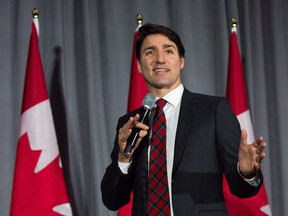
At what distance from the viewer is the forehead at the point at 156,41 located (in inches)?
87.3

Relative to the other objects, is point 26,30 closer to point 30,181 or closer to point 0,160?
point 0,160

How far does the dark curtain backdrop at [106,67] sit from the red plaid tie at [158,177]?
1.56 m

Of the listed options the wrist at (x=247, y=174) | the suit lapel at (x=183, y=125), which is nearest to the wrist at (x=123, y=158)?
the suit lapel at (x=183, y=125)

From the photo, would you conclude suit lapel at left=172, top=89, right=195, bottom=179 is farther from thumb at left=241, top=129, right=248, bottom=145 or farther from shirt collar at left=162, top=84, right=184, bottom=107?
thumb at left=241, top=129, right=248, bottom=145

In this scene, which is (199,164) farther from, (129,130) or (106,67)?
(106,67)

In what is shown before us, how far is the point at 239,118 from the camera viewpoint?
324 cm

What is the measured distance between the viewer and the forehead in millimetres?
2217

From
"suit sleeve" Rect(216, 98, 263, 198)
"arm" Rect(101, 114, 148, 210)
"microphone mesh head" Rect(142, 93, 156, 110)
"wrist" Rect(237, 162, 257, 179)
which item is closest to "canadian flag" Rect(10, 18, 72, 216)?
"arm" Rect(101, 114, 148, 210)

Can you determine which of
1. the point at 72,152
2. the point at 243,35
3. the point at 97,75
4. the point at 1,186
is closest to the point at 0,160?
the point at 1,186

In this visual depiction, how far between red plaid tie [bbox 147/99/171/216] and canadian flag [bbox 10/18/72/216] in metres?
1.14

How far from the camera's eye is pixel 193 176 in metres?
1.86

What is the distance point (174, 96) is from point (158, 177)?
0.40 meters

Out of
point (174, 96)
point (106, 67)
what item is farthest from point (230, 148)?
point (106, 67)

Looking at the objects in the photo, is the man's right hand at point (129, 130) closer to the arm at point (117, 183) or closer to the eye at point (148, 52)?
the arm at point (117, 183)
